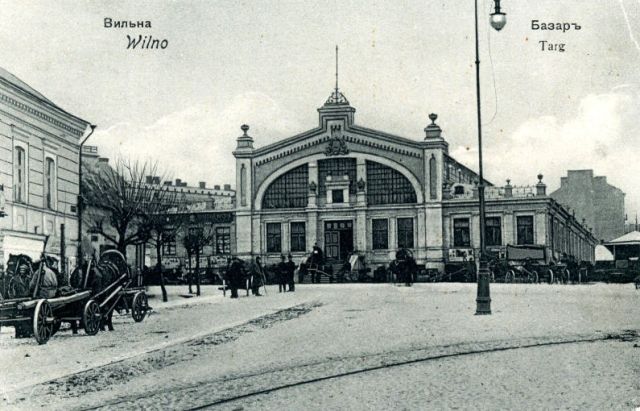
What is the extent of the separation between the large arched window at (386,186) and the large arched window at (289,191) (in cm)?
409

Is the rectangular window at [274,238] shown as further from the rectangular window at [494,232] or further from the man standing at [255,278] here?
the man standing at [255,278]

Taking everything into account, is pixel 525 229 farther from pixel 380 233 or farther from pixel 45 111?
pixel 45 111

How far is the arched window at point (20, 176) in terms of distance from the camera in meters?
13.8

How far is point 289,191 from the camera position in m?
47.2

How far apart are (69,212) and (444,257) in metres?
30.6

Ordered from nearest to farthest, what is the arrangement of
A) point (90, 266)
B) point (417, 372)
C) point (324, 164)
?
point (417, 372) → point (90, 266) → point (324, 164)

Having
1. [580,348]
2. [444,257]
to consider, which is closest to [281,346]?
[580,348]

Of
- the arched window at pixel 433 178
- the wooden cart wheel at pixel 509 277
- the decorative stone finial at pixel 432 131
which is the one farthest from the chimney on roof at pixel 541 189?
the wooden cart wheel at pixel 509 277

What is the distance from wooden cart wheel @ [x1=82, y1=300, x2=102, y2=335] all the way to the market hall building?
31.6 meters

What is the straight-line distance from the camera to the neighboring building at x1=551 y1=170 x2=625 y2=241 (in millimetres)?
45197

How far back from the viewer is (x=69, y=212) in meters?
16.1

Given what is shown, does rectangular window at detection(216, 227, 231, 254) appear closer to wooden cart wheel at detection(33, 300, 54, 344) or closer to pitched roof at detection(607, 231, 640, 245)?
pitched roof at detection(607, 231, 640, 245)

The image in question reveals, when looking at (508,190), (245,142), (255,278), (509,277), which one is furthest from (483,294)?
(245,142)

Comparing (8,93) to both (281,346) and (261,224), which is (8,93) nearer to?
(281,346)
